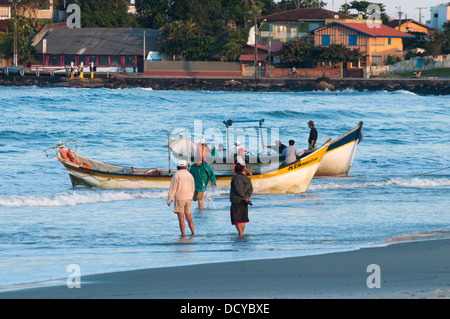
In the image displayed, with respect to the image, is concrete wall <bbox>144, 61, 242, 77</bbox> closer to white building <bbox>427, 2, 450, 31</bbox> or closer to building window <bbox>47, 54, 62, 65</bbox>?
building window <bbox>47, 54, 62, 65</bbox>

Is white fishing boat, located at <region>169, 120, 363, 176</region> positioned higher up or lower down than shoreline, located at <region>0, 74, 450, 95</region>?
lower down

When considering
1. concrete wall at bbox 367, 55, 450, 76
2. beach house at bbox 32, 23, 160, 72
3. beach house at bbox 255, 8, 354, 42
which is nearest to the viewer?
concrete wall at bbox 367, 55, 450, 76

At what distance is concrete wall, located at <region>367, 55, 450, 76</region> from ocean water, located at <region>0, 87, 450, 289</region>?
115 feet

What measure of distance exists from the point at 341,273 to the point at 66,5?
310 ft

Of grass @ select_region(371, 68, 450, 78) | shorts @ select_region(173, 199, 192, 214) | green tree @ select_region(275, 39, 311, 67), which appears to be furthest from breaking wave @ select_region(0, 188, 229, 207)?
grass @ select_region(371, 68, 450, 78)

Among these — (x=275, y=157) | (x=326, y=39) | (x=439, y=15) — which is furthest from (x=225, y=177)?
(x=439, y=15)

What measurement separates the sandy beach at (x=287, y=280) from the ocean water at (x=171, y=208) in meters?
0.59

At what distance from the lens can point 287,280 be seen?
352 inches

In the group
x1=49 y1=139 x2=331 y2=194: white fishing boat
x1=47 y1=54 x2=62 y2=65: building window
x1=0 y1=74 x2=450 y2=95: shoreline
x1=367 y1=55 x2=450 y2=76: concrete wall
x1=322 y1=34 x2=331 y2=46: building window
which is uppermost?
x1=322 y1=34 x2=331 y2=46: building window

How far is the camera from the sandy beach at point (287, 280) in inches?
324

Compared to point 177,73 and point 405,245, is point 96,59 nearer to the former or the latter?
point 177,73

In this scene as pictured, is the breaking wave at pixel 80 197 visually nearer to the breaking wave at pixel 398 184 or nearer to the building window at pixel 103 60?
the breaking wave at pixel 398 184

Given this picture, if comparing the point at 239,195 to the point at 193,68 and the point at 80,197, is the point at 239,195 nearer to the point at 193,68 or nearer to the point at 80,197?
the point at 80,197

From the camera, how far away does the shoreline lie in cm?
6819
